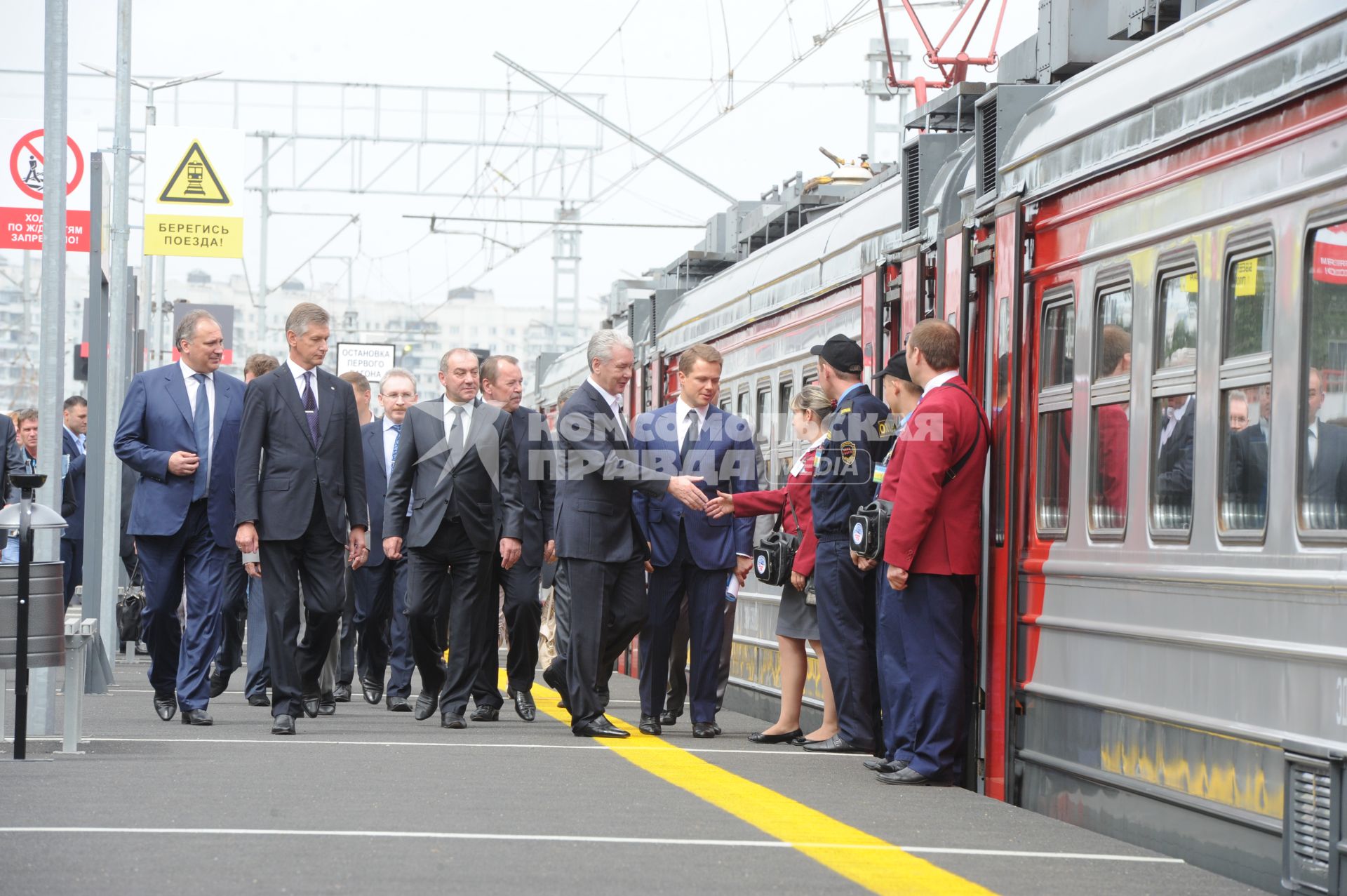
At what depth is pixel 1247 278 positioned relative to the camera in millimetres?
6090

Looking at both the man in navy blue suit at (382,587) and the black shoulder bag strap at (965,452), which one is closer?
the black shoulder bag strap at (965,452)

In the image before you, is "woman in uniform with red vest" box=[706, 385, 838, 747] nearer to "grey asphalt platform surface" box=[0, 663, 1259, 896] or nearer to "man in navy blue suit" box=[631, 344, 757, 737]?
"man in navy blue suit" box=[631, 344, 757, 737]

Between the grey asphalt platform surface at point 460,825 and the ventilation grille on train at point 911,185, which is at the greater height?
the ventilation grille on train at point 911,185

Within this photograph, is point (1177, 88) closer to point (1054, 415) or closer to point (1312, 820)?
point (1054, 415)

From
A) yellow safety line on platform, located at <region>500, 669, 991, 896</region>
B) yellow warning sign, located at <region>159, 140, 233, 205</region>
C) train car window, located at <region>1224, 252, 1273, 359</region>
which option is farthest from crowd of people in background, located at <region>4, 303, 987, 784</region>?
yellow warning sign, located at <region>159, 140, 233, 205</region>

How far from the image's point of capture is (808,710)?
10883 millimetres

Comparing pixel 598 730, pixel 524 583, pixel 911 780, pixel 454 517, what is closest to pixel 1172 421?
pixel 911 780

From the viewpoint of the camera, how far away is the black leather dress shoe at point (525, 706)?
10.9 meters

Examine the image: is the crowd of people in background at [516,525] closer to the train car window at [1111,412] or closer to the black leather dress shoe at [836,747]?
the black leather dress shoe at [836,747]

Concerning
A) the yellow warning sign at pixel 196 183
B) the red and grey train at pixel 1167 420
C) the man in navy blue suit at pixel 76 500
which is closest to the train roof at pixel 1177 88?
the red and grey train at pixel 1167 420

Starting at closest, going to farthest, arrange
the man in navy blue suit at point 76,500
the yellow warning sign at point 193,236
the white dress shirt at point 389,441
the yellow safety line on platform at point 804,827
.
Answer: the yellow safety line on platform at point 804,827, the white dress shirt at point 389,441, the man in navy blue suit at point 76,500, the yellow warning sign at point 193,236

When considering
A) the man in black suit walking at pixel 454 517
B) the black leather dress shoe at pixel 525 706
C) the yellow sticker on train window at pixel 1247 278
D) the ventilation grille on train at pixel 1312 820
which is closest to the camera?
the ventilation grille on train at pixel 1312 820

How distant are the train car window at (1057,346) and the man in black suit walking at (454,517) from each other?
353cm

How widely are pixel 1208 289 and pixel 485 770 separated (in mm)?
3528
